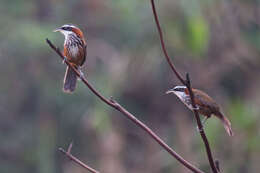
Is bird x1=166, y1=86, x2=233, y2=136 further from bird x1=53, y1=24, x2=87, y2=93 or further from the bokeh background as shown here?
the bokeh background

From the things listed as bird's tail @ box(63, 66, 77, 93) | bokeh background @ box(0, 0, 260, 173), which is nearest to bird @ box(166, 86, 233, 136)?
bird's tail @ box(63, 66, 77, 93)

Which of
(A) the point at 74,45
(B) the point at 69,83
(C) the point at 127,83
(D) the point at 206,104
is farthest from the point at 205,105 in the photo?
(C) the point at 127,83

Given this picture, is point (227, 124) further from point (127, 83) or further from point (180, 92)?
point (127, 83)

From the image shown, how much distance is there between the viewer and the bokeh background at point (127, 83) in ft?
29.5

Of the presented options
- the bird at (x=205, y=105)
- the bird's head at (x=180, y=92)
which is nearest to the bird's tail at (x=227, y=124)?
the bird at (x=205, y=105)

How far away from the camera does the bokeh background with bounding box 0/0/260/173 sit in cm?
900

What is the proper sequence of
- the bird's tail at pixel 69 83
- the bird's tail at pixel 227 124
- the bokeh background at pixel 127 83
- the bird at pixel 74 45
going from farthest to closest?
the bokeh background at pixel 127 83 → the bird at pixel 74 45 → the bird's tail at pixel 69 83 → the bird's tail at pixel 227 124

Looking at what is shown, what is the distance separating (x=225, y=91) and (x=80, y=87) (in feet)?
9.72

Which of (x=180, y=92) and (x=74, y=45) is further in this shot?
(x=74, y=45)

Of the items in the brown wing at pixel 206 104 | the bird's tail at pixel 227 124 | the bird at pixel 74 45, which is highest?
the bird at pixel 74 45

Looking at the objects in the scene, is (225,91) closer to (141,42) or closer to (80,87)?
(141,42)

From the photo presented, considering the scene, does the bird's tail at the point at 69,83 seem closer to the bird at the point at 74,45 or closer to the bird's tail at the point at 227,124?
the bird at the point at 74,45

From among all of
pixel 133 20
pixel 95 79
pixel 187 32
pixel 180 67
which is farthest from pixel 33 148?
pixel 187 32

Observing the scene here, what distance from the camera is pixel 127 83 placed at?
437 inches
